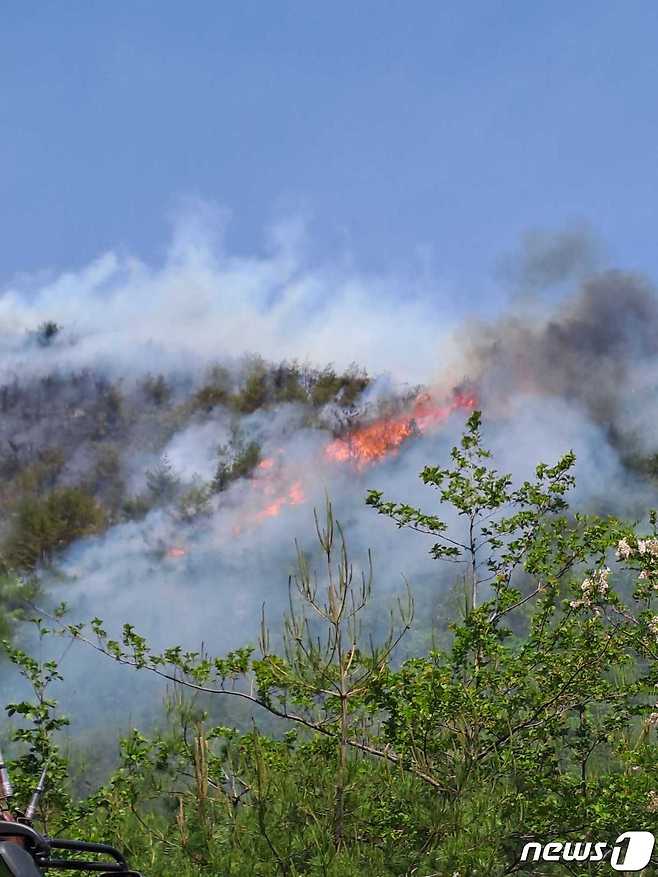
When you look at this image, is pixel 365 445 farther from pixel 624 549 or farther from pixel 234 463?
pixel 624 549

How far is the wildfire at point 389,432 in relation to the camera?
36.7 m

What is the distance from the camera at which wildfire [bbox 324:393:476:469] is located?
120 ft

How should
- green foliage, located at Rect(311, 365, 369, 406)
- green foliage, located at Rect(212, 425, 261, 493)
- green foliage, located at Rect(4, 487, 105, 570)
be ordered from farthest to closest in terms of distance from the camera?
1. green foliage, located at Rect(311, 365, 369, 406)
2. green foliage, located at Rect(212, 425, 261, 493)
3. green foliage, located at Rect(4, 487, 105, 570)

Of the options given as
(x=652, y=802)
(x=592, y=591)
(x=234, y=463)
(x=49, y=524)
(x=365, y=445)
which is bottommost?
(x=652, y=802)

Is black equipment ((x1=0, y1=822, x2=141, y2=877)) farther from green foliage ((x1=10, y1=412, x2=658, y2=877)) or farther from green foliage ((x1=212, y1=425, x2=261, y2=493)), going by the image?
green foliage ((x1=212, y1=425, x2=261, y2=493))

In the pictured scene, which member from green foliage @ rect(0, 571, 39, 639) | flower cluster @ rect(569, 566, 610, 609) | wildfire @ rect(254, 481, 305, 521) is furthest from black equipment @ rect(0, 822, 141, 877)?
wildfire @ rect(254, 481, 305, 521)

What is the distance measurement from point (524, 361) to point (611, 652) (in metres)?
30.7

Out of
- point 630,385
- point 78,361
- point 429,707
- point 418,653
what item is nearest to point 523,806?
point 429,707

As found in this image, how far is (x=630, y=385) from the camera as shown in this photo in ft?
118

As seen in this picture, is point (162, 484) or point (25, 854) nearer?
point (25, 854)

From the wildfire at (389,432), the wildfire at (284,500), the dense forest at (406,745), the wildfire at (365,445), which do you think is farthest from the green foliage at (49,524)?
the dense forest at (406,745)

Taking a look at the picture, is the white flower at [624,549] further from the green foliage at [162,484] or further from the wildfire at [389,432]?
the green foliage at [162,484]

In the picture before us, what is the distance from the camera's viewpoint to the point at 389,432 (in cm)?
3719

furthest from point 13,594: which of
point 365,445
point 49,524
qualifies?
point 365,445
